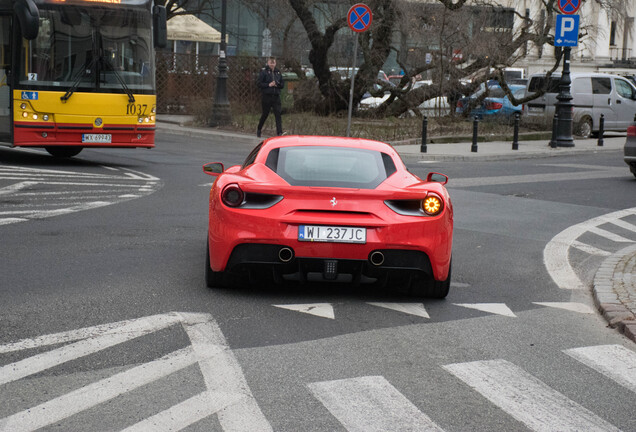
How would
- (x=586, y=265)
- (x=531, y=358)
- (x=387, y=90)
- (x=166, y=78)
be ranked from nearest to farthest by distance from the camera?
(x=531, y=358)
(x=586, y=265)
(x=387, y=90)
(x=166, y=78)

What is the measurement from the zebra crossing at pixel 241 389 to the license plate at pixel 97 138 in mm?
11843

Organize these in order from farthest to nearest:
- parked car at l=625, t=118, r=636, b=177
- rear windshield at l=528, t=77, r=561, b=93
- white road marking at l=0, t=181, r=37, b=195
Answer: rear windshield at l=528, t=77, r=561, b=93 < parked car at l=625, t=118, r=636, b=177 < white road marking at l=0, t=181, r=37, b=195

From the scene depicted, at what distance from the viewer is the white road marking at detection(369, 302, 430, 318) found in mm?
7234

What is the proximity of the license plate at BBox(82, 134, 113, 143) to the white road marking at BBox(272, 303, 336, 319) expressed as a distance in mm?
11353

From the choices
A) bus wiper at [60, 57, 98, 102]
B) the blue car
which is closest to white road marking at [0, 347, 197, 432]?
bus wiper at [60, 57, 98, 102]

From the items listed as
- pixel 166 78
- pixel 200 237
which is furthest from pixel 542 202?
pixel 166 78

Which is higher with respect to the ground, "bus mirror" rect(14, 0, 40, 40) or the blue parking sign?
the blue parking sign

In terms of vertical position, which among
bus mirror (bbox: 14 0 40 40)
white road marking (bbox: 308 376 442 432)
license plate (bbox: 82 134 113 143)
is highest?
bus mirror (bbox: 14 0 40 40)

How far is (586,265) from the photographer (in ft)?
32.4

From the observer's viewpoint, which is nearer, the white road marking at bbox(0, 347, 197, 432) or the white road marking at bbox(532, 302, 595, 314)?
the white road marking at bbox(0, 347, 197, 432)

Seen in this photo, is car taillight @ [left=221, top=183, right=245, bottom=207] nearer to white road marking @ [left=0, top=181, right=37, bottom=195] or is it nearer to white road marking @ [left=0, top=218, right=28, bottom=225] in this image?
white road marking @ [left=0, top=218, right=28, bottom=225]

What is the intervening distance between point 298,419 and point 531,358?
1941 millimetres

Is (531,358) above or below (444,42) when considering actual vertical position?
below

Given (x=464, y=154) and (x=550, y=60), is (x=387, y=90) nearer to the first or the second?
(x=464, y=154)
